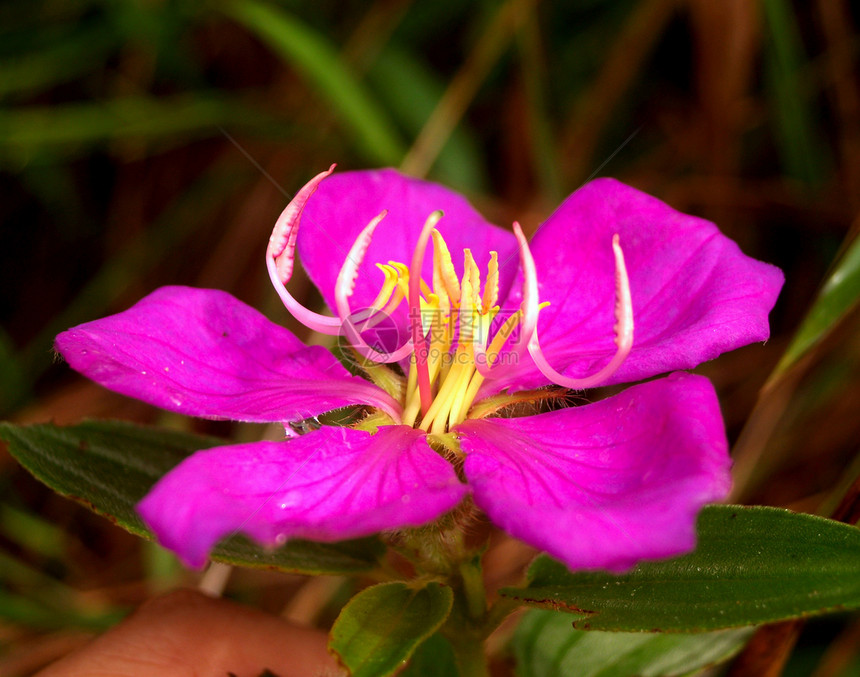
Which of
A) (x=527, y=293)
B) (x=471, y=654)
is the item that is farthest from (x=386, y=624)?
(x=527, y=293)

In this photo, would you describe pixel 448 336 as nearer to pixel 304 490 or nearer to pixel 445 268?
pixel 445 268

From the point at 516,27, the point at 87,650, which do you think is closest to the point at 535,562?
the point at 87,650

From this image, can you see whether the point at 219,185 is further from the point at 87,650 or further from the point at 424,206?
the point at 87,650

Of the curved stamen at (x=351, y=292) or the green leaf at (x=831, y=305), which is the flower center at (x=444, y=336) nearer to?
the curved stamen at (x=351, y=292)

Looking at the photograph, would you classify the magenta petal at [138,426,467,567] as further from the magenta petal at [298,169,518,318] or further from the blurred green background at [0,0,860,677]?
the blurred green background at [0,0,860,677]

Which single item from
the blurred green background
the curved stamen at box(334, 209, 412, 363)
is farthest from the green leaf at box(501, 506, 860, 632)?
the blurred green background

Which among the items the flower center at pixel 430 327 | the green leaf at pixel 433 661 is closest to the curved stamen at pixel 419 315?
the flower center at pixel 430 327
